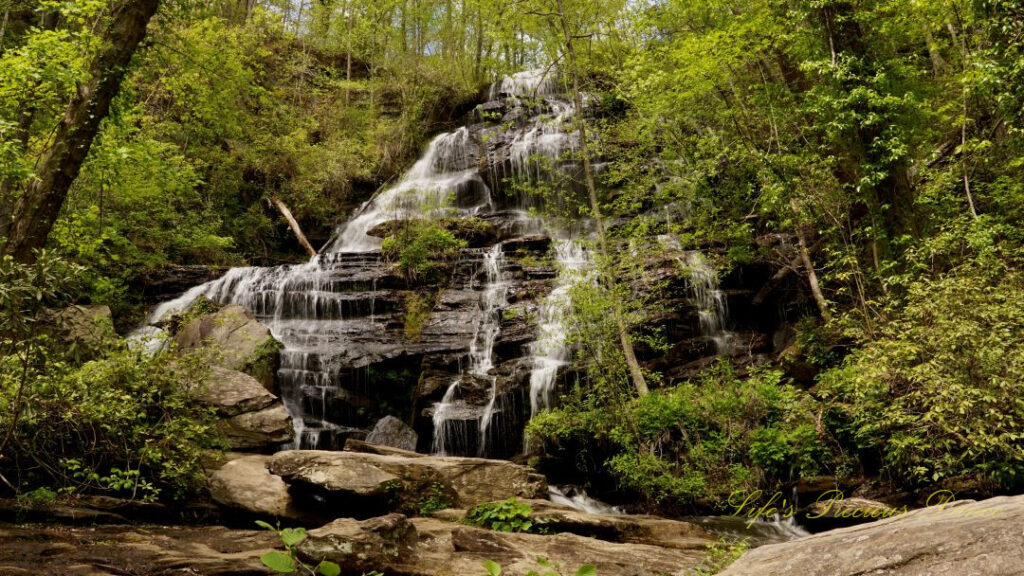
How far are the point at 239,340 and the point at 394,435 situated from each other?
4297 mm

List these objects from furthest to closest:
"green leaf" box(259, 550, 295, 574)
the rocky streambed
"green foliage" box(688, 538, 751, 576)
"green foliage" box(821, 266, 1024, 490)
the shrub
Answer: "green foliage" box(821, 266, 1024, 490) < the shrub < "green foliage" box(688, 538, 751, 576) < the rocky streambed < "green leaf" box(259, 550, 295, 574)

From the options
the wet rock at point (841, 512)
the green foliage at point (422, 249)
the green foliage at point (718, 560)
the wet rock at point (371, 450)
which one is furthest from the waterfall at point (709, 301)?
the green foliage at point (718, 560)

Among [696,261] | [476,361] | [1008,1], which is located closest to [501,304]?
[476,361]

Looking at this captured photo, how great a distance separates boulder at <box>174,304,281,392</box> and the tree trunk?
207 inches

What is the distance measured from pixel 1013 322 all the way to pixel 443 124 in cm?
2317

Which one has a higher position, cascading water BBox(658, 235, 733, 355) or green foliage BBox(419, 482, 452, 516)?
cascading water BBox(658, 235, 733, 355)

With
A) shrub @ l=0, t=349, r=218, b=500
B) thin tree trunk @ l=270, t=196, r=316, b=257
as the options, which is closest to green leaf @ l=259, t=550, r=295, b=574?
shrub @ l=0, t=349, r=218, b=500

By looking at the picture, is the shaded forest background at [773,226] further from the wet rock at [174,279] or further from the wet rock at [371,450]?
the wet rock at [371,450]

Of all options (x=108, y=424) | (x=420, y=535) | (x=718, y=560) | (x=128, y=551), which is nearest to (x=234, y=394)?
(x=108, y=424)

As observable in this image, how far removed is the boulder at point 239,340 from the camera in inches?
479

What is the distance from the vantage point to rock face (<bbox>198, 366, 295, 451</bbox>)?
9281mm

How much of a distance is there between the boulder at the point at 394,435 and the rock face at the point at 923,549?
10.7 metres

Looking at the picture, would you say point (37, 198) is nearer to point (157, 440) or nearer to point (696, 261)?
point (157, 440)

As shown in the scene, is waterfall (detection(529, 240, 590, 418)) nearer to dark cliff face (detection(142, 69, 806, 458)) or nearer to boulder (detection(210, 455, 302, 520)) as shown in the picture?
→ dark cliff face (detection(142, 69, 806, 458))
